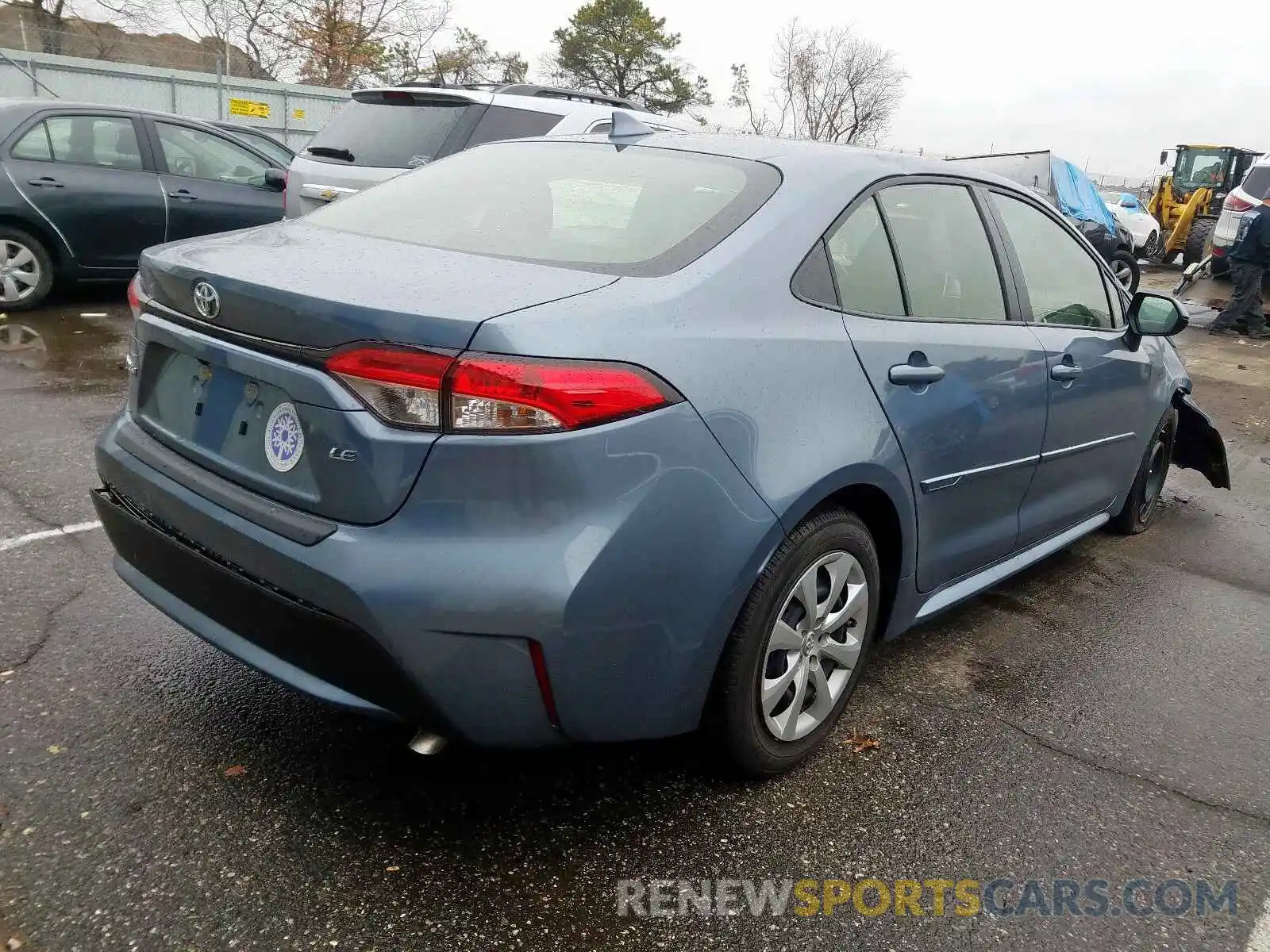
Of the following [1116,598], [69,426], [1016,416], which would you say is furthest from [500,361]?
[69,426]

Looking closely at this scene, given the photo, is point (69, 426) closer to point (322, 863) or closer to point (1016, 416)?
point (322, 863)

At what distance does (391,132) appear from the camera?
657cm

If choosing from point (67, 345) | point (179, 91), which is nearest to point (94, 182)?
point (67, 345)

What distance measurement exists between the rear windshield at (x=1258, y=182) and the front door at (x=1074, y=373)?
465 inches

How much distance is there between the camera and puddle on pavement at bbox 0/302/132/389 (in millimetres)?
6059

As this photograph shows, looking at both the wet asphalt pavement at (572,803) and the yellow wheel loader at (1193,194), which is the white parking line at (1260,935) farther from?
the yellow wheel loader at (1193,194)

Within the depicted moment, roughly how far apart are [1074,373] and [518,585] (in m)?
2.43

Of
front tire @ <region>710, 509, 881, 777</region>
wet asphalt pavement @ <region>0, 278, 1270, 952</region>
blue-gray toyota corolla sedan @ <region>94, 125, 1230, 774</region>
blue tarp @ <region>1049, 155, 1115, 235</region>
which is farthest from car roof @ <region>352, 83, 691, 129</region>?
blue tarp @ <region>1049, 155, 1115, 235</region>

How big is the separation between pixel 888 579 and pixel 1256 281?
456 inches

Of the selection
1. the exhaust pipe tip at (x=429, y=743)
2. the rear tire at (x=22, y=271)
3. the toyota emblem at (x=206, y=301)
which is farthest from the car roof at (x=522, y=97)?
the exhaust pipe tip at (x=429, y=743)

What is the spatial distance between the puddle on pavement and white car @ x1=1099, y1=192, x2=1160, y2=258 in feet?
63.0

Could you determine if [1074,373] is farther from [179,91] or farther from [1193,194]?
[179,91]

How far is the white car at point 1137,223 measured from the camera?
20844mm

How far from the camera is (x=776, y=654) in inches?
96.6
